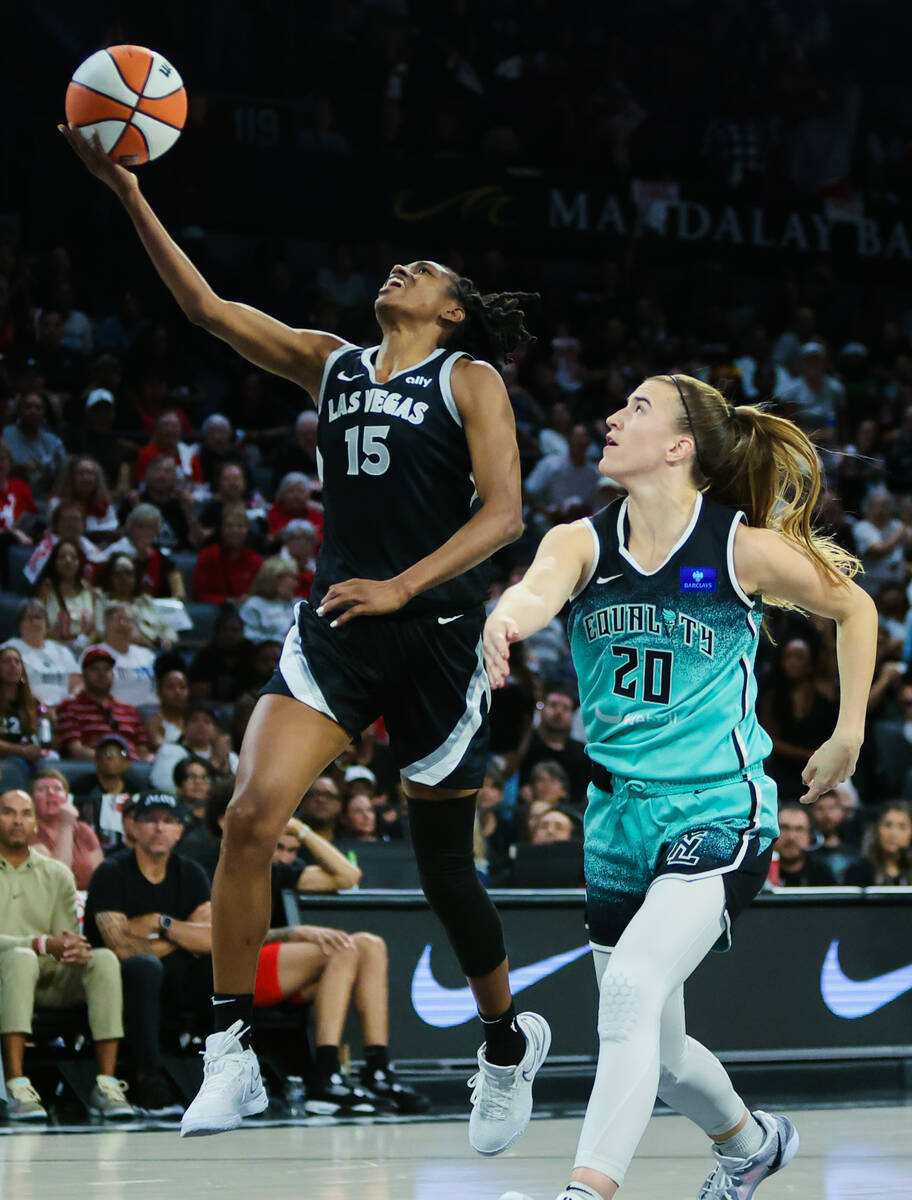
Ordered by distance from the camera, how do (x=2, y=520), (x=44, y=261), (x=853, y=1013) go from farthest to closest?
1. (x=44, y=261)
2. (x=2, y=520)
3. (x=853, y=1013)

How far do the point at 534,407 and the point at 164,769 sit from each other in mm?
6327

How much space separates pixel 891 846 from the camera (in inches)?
395

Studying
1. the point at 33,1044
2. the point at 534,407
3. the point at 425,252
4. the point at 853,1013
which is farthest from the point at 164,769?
the point at 425,252

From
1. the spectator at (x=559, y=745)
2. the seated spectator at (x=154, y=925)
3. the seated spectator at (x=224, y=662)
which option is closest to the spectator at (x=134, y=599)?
the seated spectator at (x=224, y=662)

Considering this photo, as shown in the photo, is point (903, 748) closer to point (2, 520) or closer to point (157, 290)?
point (2, 520)

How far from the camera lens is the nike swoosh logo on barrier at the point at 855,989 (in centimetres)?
883

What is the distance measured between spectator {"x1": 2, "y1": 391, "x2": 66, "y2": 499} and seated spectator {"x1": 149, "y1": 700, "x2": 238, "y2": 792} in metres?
3.01

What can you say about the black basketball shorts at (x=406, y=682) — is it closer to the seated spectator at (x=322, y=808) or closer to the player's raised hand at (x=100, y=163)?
the player's raised hand at (x=100, y=163)

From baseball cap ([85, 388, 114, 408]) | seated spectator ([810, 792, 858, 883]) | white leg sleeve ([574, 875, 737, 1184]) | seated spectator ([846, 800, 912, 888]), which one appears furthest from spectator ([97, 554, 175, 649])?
white leg sleeve ([574, 875, 737, 1184])

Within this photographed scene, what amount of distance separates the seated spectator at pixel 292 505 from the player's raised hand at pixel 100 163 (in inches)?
287

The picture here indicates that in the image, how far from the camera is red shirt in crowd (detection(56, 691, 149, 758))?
32.8 feet

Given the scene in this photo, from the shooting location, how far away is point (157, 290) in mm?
15430

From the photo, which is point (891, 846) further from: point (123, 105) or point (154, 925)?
point (123, 105)

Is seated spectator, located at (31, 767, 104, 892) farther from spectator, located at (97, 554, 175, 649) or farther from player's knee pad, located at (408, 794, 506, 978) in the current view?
player's knee pad, located at (408, 794, 506, 978)
